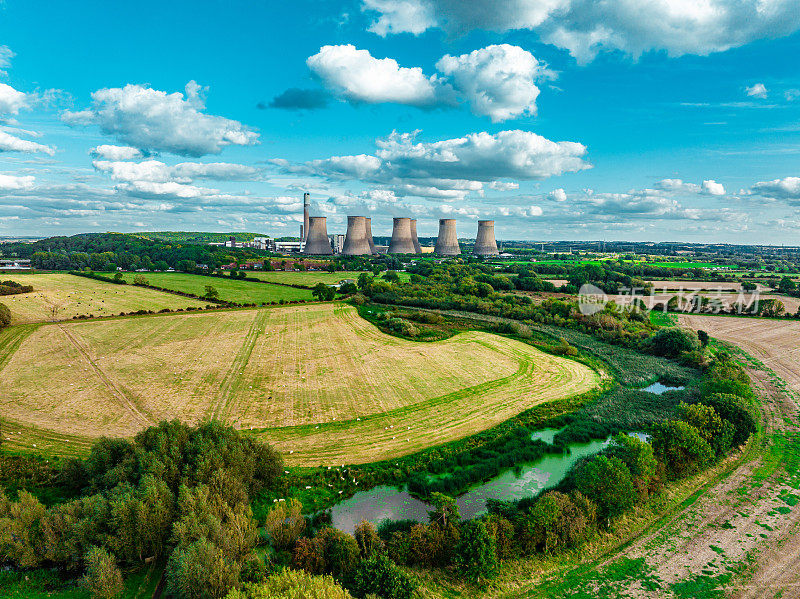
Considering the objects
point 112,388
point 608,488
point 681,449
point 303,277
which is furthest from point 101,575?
point 303,277

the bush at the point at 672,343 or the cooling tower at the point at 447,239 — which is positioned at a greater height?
the cooling tower at the point at 447,239

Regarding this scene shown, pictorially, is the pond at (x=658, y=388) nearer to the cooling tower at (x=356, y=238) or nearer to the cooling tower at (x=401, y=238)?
the cooling tower at (x=356, y=238)

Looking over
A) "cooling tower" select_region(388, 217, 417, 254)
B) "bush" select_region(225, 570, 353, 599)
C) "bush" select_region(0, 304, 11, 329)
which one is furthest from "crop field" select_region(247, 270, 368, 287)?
"bush" select_region(225, 570, 353, 599)

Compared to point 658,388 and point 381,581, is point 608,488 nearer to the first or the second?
point 381,581

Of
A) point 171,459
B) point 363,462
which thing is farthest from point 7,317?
point 363,462

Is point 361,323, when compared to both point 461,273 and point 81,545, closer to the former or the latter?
point 81,545

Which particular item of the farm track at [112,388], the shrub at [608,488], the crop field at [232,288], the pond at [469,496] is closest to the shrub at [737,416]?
the pond at [469,496]

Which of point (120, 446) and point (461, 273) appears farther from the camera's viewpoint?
point (461, 273)

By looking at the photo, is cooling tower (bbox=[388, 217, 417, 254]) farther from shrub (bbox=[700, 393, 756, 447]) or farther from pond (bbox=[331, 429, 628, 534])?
pond (bbox=[331, 429, 628, 534])
